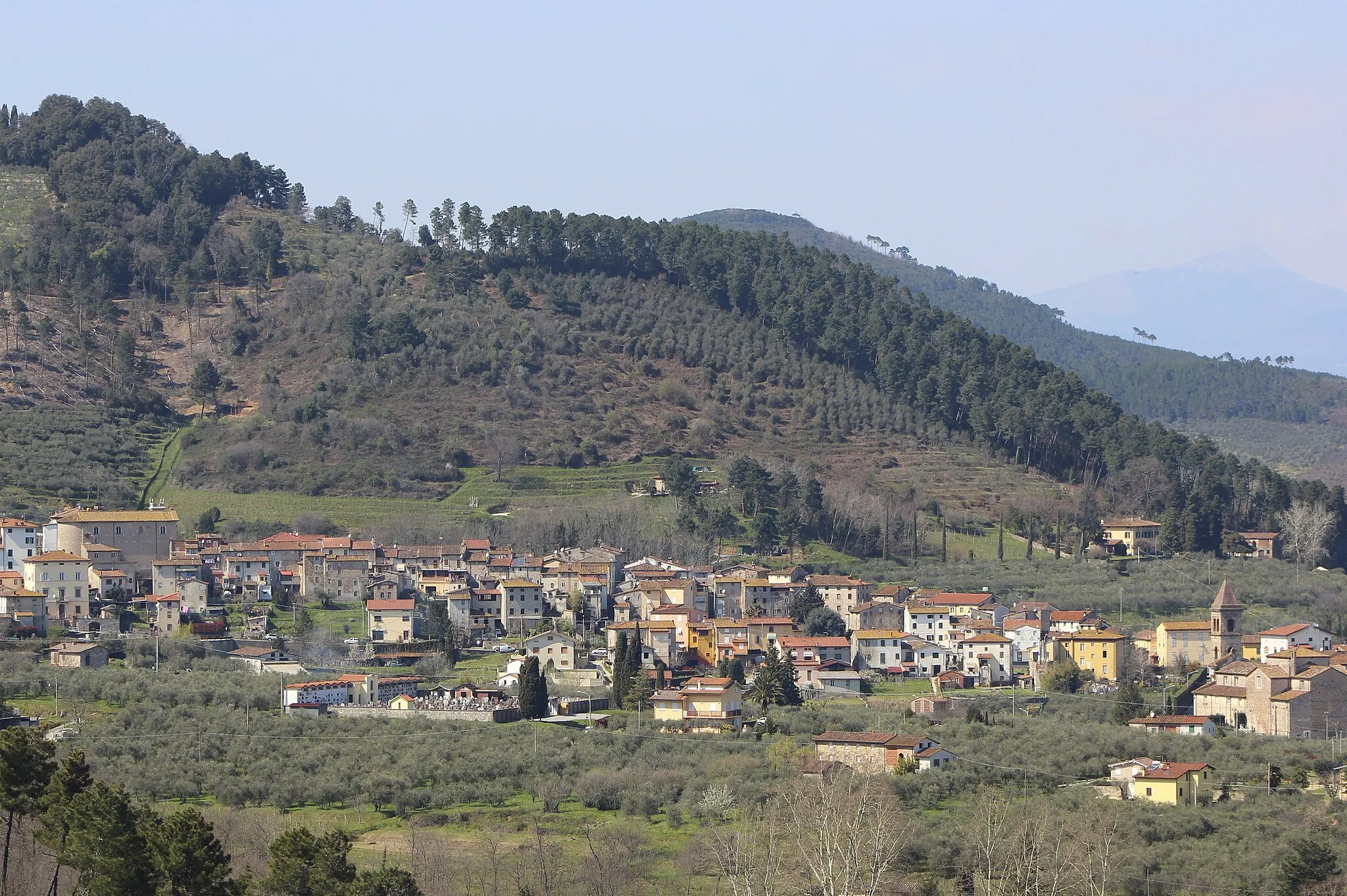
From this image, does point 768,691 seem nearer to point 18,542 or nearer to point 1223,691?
point 1223,691

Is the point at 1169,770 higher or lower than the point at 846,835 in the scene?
higher

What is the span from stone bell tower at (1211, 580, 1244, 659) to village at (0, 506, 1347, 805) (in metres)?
0.07

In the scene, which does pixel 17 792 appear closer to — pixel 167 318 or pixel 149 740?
pixel 149 740

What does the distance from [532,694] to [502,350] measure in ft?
148


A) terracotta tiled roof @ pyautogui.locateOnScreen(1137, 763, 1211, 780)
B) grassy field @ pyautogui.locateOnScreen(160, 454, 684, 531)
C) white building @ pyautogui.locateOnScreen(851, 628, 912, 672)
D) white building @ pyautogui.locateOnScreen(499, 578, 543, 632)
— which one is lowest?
terracotta tiled roof @ pyautogui.locateOnScreen(1137, 763, 1211, 780)

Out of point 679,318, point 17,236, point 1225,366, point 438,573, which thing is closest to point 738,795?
point 438,573

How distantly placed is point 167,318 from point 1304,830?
7365 centimetres

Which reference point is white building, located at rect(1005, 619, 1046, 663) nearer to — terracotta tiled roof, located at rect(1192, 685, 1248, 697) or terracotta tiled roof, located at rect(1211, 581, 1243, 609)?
terracotta tiled roof, located at rect(1211, 581, 1243, 609)

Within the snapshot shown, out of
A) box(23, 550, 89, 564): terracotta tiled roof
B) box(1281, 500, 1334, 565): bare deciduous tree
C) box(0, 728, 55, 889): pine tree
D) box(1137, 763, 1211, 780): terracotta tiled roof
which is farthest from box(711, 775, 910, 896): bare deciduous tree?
box(1281, 500, 1334, 565): bare deciduous tree

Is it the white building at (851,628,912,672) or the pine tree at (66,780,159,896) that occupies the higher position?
the white building at (851,628,912,672)

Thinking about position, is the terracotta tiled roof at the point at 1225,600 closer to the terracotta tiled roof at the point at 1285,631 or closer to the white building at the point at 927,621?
the terracotta tiled roof at the point at 1285,631

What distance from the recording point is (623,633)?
56906mm

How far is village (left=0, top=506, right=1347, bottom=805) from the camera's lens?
48.6 meters

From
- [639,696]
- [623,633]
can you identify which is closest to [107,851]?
[639,696]
